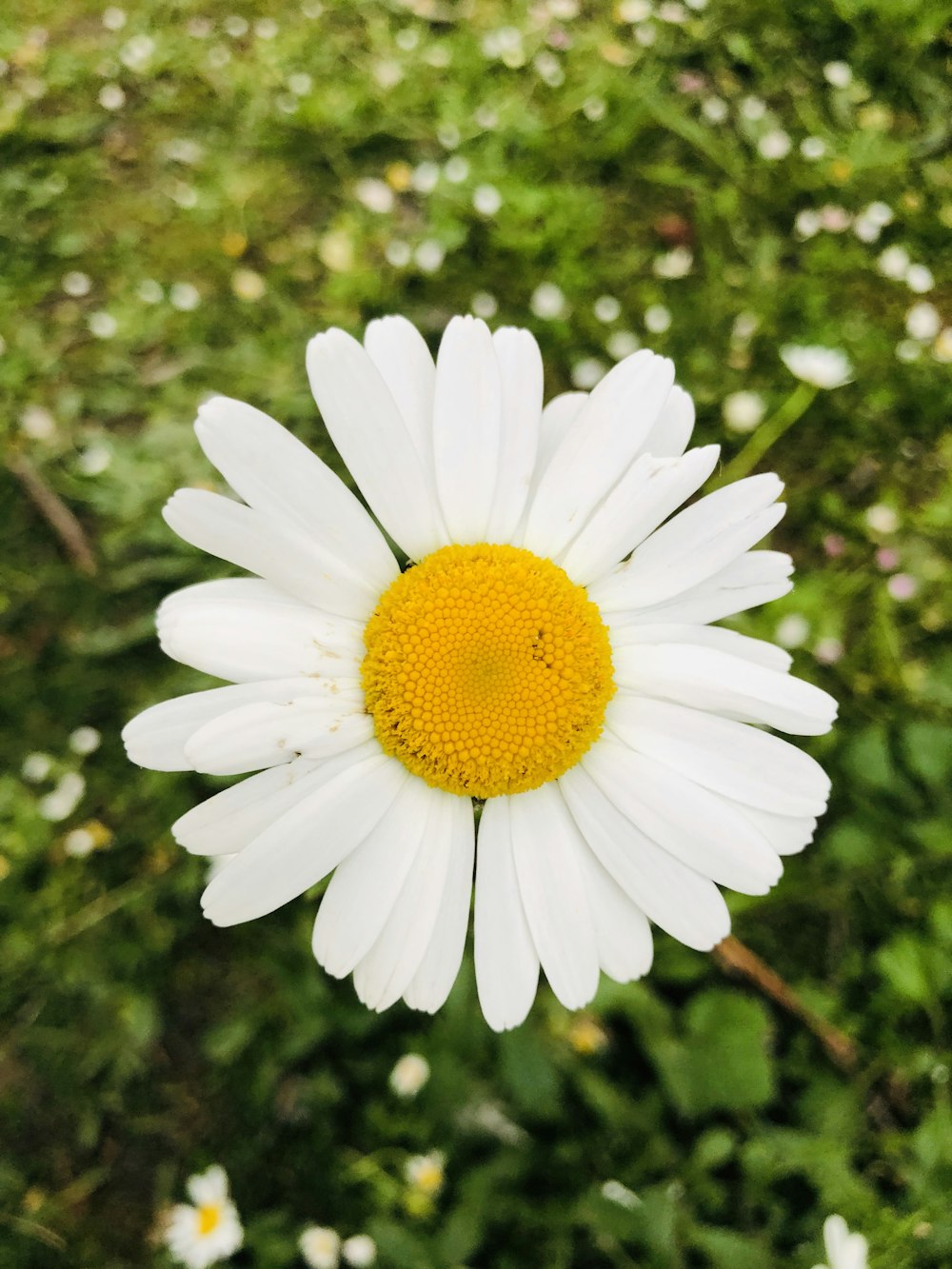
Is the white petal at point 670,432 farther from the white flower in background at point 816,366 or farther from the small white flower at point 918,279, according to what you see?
the small white flower at point 918,279

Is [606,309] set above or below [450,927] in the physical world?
above

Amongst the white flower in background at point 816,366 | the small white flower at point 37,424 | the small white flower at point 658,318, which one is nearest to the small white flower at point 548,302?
the small white flower at point 658,318

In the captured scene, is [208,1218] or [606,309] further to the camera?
[606,309]

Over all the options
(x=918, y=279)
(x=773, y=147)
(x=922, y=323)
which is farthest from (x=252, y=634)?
(x=773, y=147)

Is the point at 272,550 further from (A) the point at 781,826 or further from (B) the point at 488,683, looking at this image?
(A) the point at 781,826

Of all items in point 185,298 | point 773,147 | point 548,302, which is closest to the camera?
point 548,302

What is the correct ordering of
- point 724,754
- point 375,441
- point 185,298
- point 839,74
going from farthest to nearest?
point 839,74
point 185,298
point 724,754
point 375,441

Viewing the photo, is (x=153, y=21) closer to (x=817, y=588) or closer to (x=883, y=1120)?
(x=817, y=588)

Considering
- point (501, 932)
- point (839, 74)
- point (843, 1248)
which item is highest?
point (839, 74)
